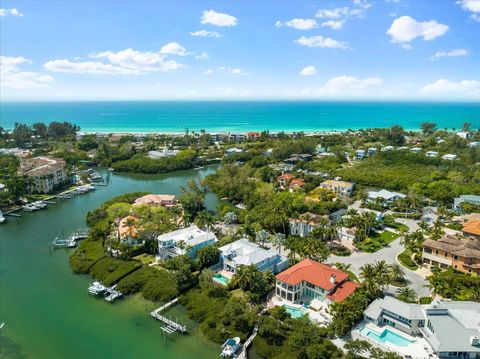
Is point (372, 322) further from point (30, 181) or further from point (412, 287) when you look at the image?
point (30, 181)

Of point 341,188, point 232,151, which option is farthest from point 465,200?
point 232,151

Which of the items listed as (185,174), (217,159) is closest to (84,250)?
(185,174)

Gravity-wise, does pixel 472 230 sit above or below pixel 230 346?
above

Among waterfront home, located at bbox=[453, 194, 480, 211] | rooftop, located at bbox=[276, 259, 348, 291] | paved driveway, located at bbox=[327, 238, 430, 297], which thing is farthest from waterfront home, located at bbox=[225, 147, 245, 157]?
rooftop, located at bbox=[276, 259, 348, 291]

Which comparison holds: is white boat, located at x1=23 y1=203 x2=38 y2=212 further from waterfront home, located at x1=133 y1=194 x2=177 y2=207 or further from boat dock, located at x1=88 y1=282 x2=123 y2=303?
boat dock, located at x1=88 y1=282 x2=123 y2=303

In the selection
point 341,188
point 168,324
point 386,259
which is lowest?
point 168,324

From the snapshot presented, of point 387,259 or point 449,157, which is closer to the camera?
point 387,259

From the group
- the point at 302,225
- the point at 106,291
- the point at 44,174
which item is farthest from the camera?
the point at 44,174

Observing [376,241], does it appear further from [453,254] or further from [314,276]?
[314,276]
